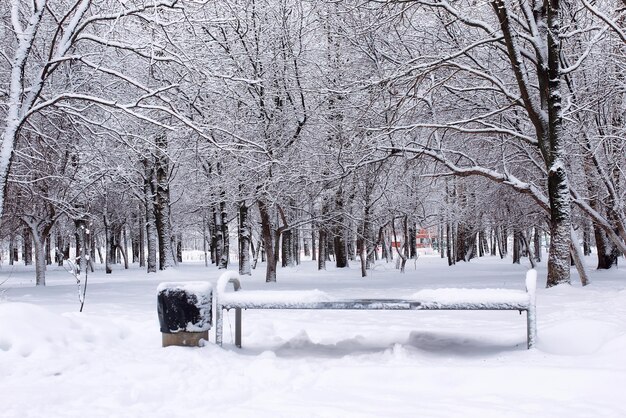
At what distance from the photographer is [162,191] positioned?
21938 millimetres

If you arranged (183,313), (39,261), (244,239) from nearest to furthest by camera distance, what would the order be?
1. (183,313)
2. (39,261)
3. (244,239)

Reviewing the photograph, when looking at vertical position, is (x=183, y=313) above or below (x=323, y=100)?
below

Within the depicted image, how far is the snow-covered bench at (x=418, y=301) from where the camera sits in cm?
516

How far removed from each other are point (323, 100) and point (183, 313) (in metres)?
9.64

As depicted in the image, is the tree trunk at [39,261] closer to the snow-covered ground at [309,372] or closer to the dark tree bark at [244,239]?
the dark tree bark at [244,239]

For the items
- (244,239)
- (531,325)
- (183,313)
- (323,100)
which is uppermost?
(323,100)

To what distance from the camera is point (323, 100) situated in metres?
14.2

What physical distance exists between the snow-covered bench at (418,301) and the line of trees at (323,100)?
3.83 metres

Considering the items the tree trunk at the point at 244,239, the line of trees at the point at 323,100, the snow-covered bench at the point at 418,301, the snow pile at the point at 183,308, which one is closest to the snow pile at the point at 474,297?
the snow-covered bench at the point at 418,301

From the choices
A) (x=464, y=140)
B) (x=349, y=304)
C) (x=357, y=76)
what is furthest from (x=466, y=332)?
(x=464, y=140)

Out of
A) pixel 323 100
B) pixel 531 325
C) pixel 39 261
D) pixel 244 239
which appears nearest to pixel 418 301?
pixel 531 325

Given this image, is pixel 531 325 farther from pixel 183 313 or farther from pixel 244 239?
pixel 244 239

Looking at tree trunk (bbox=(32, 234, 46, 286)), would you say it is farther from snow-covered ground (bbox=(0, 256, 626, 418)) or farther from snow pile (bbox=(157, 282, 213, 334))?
snow pile (bbox=(157, 282, 213, 334))

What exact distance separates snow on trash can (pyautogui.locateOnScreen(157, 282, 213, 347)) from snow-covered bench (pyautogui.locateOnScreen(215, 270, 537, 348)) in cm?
20
